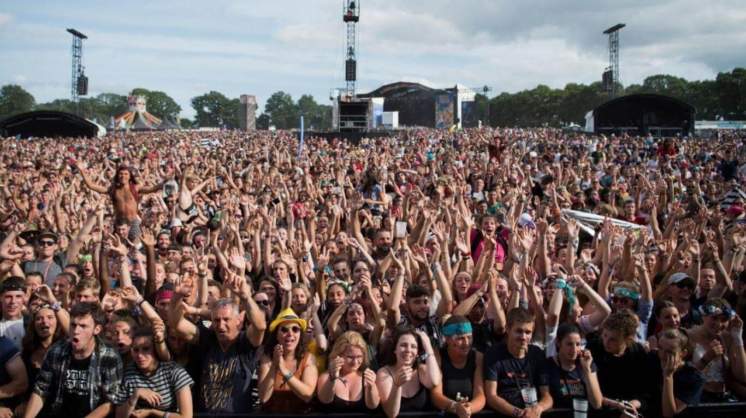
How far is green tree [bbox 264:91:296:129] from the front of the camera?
141m

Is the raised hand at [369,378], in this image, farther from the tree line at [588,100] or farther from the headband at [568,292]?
the tree line at [588,100]

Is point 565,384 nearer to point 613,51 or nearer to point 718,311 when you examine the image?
point 718,311

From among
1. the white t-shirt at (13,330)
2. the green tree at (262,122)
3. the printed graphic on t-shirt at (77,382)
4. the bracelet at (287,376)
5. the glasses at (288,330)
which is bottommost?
the printed graphic on t-shirt at (77,382)

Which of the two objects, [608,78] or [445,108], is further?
[445,108]

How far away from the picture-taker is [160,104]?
6191 inches

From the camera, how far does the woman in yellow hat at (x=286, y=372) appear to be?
3.62 m

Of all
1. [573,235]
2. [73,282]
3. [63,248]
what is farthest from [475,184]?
[73,282]

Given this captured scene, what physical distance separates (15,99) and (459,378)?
135 m

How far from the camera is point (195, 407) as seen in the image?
3781 millimetres

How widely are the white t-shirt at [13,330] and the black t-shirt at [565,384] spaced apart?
3.29 m

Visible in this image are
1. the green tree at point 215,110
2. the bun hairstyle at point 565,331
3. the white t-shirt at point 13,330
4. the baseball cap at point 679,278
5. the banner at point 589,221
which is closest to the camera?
the bun hairstyle at point 565,331

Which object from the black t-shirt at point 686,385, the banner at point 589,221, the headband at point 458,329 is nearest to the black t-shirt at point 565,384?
the black t-shirt at point 686,385

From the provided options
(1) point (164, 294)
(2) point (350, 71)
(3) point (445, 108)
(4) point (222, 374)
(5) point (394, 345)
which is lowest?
(4) point (222, 374)

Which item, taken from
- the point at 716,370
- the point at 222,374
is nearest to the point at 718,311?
the point at 716,370
